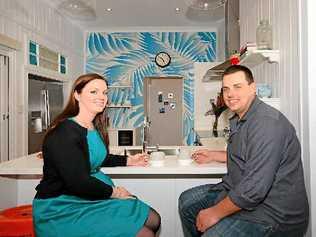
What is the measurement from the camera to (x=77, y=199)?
155 cm

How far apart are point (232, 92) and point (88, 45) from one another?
5962mm

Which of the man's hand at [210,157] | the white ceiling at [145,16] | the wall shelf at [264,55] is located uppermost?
the white ceiling at [145,16]

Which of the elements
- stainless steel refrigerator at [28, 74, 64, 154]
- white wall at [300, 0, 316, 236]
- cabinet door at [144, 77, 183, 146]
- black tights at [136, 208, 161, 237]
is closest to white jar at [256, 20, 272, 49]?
white wall at [300, 0, 316, 236]

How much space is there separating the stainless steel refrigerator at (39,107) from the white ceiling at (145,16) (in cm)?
126

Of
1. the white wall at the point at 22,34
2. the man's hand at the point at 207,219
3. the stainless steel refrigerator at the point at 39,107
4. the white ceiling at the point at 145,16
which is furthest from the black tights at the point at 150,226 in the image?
the white ceiling at the point at 145,16

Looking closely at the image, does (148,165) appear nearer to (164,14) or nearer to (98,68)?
(164,14)

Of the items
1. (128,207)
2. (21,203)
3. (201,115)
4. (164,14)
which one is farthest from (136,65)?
(128,207)

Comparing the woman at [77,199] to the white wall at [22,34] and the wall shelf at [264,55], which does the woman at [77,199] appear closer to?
the wall shelf at [264,55]

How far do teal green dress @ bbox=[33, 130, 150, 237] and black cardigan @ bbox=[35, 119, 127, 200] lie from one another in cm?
4

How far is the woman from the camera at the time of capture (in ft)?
4.84

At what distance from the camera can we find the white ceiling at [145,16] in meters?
5.30

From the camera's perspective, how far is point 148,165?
204cm

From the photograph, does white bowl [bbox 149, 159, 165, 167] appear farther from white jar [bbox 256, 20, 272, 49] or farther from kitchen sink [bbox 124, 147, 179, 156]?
white jar [bbox 256, 20, 272, 49]

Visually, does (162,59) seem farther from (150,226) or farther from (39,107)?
(150,226)
